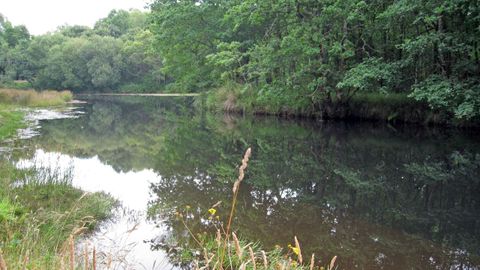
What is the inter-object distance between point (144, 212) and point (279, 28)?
1815 cm

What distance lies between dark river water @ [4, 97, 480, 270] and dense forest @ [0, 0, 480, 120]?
93.7 inches

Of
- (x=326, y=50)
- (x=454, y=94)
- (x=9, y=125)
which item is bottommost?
(x=9, y=125)

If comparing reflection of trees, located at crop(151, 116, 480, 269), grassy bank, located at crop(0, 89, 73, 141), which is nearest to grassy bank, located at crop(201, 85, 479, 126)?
reflection of trees, located at crop(151, 116, 480, 269)

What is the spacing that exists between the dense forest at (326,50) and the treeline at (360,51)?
51 millimetres

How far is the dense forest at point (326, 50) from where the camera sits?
15344mm

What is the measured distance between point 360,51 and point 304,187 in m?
14.1

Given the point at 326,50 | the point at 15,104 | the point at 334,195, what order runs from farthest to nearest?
the point at 15,104, the point at 326,50, the point at 334,195

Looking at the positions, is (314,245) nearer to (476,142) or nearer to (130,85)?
(476,142)

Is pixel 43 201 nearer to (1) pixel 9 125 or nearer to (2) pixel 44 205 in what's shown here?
(2) pixel 44 205

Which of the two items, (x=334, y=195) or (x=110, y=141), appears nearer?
(x=334, y=195)

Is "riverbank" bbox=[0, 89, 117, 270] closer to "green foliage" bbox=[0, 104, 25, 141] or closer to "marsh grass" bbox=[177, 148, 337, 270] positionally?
"marsh grass" bbox=[177, 148, 337, 270]

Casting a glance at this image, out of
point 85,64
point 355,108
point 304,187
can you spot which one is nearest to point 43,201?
point 304,187

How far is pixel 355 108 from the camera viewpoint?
22.6m

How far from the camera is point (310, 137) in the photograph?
1636 cm
